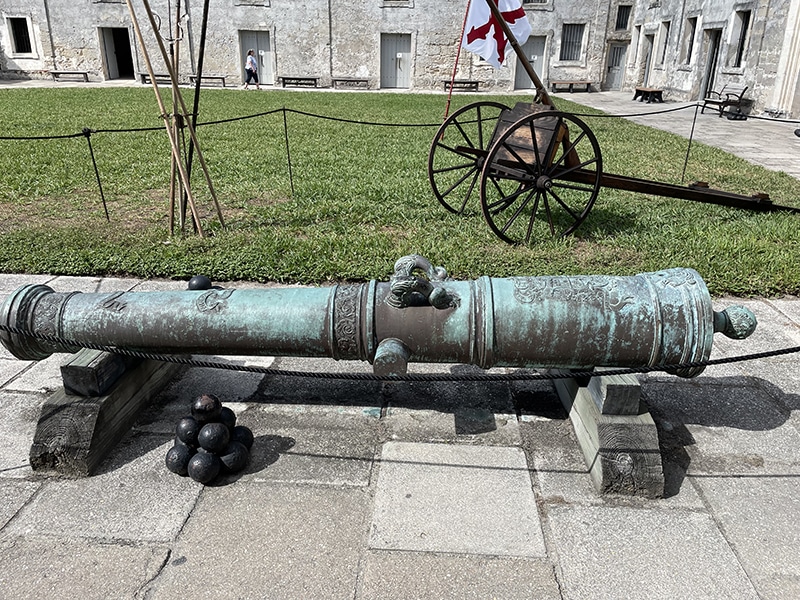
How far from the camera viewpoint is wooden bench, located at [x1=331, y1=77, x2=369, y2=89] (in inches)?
999

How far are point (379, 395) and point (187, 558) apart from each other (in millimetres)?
1324

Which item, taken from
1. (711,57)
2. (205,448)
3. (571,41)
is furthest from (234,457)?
(571,41)

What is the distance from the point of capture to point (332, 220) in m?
6.44

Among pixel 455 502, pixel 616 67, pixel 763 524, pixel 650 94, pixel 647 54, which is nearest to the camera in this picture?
pixel 763 524

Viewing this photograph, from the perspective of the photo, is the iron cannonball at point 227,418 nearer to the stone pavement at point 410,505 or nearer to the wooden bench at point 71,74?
the stone pavement at point 410,505

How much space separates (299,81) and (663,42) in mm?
13214

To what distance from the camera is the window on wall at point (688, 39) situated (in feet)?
68.0

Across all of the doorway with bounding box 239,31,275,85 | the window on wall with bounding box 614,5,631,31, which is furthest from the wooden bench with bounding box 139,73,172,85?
the window on wall with bounding box 614,5,631,31

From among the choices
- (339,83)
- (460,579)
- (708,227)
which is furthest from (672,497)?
(339,83)

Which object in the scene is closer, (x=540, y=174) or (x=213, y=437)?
(x=213, y=437)

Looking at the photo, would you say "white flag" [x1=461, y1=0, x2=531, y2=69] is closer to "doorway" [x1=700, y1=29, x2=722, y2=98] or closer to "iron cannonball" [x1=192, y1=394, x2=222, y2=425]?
"iron cannonball" [x1=192, y1=394, x2=222, y2=425]

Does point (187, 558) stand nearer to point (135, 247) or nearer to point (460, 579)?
point (460, 579)

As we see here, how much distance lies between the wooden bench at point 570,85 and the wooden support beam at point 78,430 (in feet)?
82.6

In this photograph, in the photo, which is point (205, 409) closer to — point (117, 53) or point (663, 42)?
point (663, 42)
